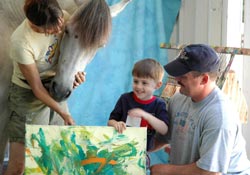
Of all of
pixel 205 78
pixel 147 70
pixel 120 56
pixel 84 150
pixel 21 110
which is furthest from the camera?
pixel 120 56

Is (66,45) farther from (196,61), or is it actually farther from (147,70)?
(196,61)

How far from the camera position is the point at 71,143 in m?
1.41

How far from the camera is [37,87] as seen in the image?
5.55 feet

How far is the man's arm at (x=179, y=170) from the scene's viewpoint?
1.45 meters

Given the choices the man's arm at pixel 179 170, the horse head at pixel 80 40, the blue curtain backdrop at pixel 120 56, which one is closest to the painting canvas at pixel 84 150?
the man's arm at pixel 179 170

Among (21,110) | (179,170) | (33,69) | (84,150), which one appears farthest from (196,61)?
(21,110)

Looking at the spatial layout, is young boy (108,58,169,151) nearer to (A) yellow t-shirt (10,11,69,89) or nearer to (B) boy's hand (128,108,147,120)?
(B) boy's hand (128,108,147,120)

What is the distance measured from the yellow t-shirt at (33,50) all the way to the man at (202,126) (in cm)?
53

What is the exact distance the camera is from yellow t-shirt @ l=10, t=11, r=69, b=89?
1.65m

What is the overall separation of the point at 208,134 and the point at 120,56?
164 cm

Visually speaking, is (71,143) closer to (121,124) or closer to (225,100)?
(121,124)

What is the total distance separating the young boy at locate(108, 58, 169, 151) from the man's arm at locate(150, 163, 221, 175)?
163 millimetres

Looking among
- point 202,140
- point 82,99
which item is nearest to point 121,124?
point 202,140

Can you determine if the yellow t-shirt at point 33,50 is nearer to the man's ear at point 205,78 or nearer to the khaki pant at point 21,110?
the khaki pant at point 21,110
